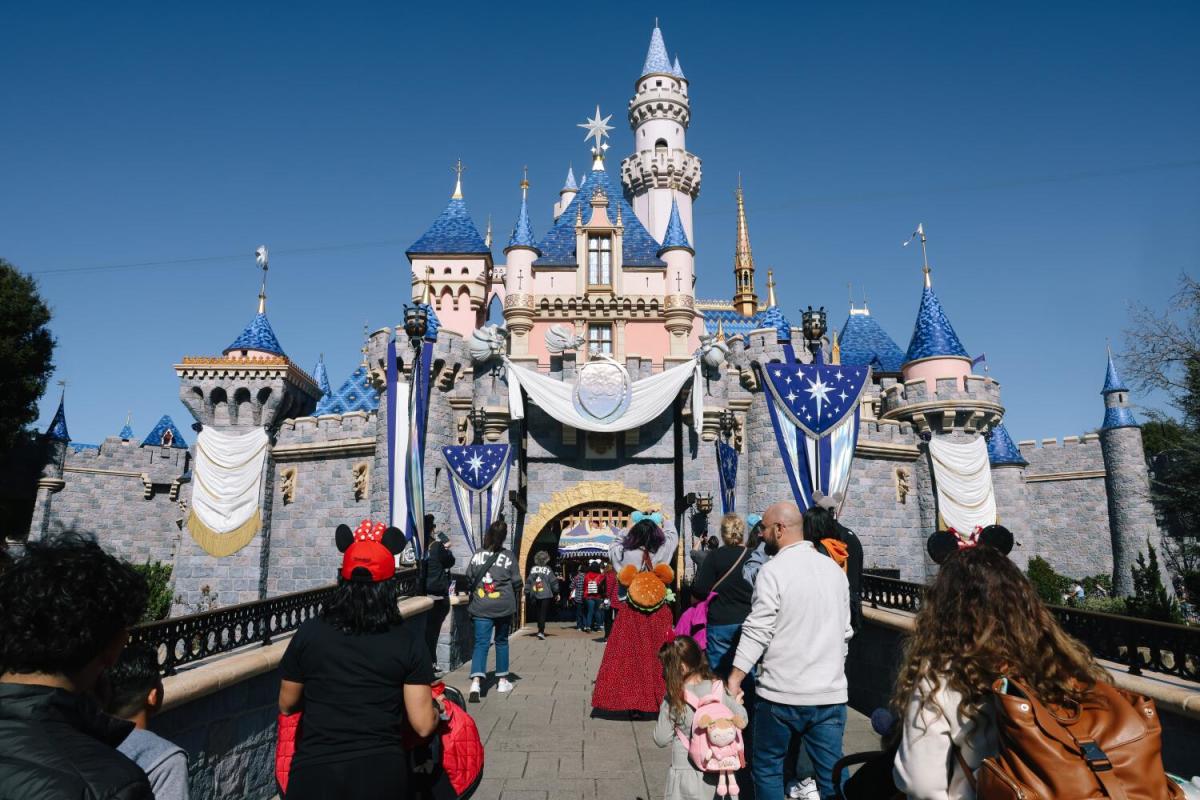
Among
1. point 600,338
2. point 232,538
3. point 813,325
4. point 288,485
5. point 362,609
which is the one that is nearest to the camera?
point 362,609

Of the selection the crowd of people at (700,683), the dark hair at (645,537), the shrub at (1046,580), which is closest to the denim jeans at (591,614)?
the dark hair at (645,537)

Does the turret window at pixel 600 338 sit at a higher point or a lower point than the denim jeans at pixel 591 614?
higher

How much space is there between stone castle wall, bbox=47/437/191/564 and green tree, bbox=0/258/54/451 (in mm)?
2377

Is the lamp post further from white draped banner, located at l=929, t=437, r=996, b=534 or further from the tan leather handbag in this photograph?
white draped banner, located at l=929, t=437, r=996, b=534

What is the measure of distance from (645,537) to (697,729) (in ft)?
11.5

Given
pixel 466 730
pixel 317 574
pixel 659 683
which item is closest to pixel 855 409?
pixel 659 683

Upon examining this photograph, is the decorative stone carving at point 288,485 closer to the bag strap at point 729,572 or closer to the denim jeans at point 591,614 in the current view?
the denim jeans at point 591,614

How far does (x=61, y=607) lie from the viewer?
1.60 m

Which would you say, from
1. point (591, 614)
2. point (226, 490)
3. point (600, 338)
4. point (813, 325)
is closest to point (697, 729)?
point (813, 325)

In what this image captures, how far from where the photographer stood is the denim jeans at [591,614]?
15.1m

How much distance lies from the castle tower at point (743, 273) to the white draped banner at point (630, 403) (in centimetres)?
2934

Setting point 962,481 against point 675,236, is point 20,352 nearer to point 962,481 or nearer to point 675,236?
point 675,236

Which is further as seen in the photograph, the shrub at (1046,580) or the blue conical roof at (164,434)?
the blue conical roof at (164,434)

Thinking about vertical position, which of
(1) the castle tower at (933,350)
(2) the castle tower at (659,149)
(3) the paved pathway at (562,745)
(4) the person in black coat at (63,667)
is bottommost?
(3) the paved pathway at (562,745)
